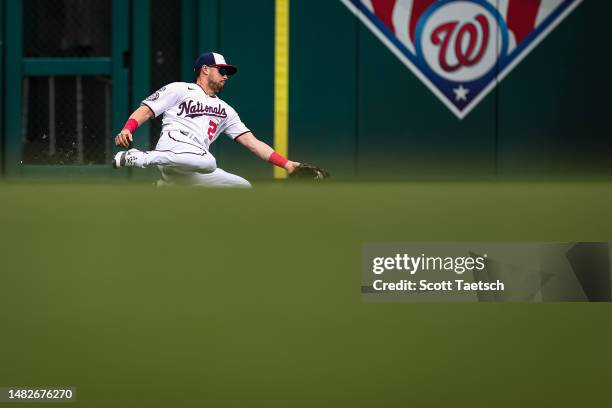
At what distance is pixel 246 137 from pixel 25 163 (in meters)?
2.42

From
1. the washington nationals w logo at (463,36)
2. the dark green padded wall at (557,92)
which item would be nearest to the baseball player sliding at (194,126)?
the washington nationals w logo at (463,36)

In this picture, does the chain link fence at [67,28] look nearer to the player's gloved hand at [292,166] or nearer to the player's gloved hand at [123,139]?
the player's gloved hand at [292,166]

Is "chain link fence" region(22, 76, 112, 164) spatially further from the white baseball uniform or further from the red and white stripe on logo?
the red and white stripe on logo

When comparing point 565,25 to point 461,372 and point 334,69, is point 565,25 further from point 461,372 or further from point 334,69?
point 461,372

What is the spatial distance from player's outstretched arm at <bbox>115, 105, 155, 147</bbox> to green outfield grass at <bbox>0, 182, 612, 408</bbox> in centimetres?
122

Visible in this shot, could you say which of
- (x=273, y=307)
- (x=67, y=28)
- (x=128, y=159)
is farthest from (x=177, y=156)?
(x=67, y=28)

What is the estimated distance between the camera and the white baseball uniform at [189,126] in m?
4.28

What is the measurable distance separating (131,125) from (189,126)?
0.88 metres

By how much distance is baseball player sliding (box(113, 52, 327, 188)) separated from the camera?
13.6 ft

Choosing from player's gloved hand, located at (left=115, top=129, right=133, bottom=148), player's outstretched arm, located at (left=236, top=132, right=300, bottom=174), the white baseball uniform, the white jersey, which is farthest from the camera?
the white jersey

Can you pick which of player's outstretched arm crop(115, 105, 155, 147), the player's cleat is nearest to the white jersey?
player's outstretched arm crop(115, 105, 155, 147)

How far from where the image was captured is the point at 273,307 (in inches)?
80.7

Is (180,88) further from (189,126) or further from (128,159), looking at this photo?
(128,159)

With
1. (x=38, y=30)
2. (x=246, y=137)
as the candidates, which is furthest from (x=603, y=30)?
(x=38, y=30)
